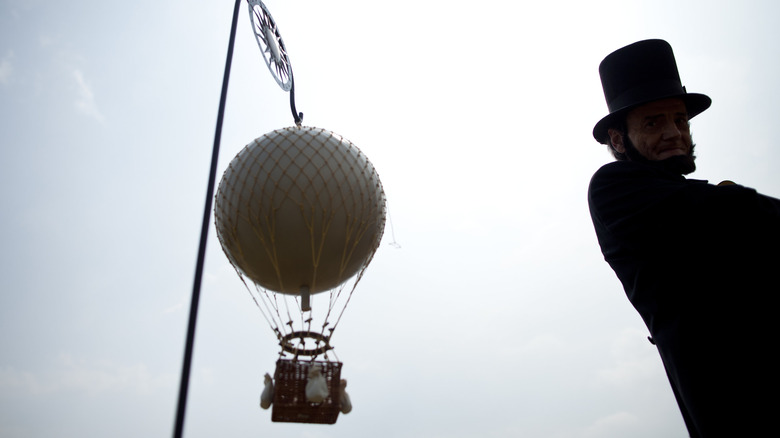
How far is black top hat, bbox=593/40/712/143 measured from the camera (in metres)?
2.77

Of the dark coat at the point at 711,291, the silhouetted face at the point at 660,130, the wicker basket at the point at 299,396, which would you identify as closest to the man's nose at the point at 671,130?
the silhouetted face at the point at 660,130

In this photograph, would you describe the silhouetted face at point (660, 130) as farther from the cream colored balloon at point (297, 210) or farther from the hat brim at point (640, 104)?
the cream colored balloon at point (297, 210)

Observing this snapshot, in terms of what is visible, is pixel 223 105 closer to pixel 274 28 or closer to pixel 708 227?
pixel 274 28

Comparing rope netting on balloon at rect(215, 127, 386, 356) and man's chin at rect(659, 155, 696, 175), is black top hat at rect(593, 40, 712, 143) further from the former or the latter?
rope netting on balloon at rect(215, 127, 386, 356)

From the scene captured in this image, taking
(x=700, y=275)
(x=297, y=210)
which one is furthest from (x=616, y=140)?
(x=297, y=210)

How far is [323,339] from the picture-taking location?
566cm

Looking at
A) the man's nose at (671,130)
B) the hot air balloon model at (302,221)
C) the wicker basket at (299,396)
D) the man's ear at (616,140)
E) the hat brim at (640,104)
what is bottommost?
the wicker basket at (299,396)

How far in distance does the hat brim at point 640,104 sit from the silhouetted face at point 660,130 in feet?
0.14

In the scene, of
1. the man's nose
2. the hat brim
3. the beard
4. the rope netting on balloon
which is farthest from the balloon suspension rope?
the man's nose

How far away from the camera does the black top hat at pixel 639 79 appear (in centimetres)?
277

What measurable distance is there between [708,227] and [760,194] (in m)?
0.26

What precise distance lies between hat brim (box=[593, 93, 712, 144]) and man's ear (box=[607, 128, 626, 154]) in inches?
1.5

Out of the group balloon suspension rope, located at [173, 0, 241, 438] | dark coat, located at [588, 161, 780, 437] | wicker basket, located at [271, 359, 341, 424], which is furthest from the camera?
wicker basket, located at [271, 359, 341, 424]

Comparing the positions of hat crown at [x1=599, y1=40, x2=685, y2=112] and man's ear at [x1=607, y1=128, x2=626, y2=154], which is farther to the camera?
man's ear at [x1=607, y1=128, x2=626, y2=154]
